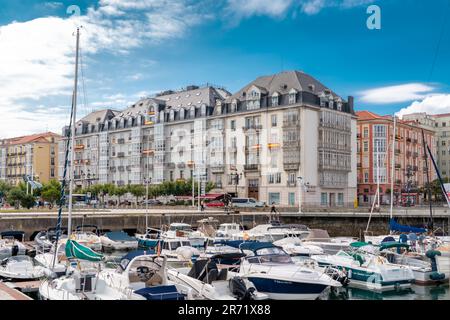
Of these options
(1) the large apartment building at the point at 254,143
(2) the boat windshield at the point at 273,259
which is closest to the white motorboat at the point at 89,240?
(2) the boat windshield at the point at 273,259

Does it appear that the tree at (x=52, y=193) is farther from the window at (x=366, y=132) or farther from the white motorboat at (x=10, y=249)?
the window at (x=366, y=132)

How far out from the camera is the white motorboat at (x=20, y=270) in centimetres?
2170

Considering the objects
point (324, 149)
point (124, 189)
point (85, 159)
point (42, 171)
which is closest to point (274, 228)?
point (324, 149)

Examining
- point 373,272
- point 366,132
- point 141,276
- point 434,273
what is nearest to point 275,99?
point 366,132

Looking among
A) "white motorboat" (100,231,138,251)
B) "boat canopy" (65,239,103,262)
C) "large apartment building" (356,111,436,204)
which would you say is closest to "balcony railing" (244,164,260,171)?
"large apartment building" (356,111,436,204)

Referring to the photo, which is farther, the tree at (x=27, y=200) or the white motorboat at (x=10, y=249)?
the tree at (x=27, y=200)

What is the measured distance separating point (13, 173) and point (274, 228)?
57.1 m

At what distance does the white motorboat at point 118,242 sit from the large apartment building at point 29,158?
3700cm

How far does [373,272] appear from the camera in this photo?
21016 millimetres

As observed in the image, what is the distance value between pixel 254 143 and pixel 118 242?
1445 inches

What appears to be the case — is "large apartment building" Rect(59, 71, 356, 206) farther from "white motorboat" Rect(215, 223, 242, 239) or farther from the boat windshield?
the boat windshield

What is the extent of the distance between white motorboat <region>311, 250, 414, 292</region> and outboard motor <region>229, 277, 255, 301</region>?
8.47 m

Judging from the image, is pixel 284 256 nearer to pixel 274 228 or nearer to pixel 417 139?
pixel 274 228

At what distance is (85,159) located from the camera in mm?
84875
